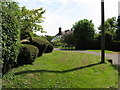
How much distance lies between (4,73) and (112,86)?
16.3 feet

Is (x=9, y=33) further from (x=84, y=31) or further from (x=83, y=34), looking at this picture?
(x=84, y=31)

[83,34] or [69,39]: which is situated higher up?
[83,34]

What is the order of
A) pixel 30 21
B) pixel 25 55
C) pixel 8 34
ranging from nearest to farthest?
pixel 8 34 → pixel 25 55 → pixel 30 21

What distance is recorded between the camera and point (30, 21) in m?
13.7

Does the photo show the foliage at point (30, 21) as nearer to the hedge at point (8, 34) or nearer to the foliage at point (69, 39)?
the hedge at point (8, 34)

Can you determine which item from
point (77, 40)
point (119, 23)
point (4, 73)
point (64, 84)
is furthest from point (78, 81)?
point (119, 23)

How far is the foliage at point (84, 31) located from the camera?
3625cm

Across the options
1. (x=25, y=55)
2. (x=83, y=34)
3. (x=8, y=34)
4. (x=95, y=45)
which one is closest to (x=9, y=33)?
(x=8, y=34)

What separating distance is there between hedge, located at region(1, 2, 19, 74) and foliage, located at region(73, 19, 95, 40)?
3005 cm

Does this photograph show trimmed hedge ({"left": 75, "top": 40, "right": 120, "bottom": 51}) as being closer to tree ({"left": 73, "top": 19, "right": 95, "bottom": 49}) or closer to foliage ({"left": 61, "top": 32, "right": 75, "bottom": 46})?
tree ({"left": 73, "top": 19, "right": 95, "bottom": 49})

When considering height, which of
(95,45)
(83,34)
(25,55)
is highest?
(83,34)

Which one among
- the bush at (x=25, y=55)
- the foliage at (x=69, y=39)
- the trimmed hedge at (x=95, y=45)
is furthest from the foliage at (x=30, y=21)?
the foliage at (x=69, y=39)

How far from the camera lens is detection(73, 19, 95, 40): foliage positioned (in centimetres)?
3625

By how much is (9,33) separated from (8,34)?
9 cm
